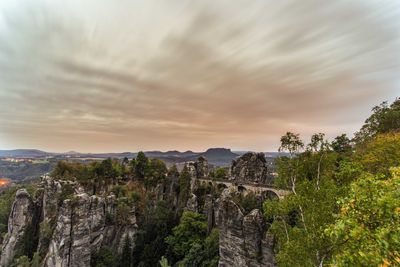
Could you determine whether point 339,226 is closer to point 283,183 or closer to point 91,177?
point 283,183

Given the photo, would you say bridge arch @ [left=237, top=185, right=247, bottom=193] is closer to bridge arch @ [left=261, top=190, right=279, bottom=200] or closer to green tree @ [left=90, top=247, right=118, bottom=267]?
bridge arch @ [left=261, top=190, right=279, bottom=200]

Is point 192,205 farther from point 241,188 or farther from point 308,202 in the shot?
point 308,202

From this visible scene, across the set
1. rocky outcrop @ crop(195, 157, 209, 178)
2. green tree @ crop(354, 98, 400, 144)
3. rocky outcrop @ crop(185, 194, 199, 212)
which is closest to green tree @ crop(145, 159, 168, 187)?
rocky outcrop @ crop(195, 157, 209, 178)

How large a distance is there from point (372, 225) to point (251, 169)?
159 ft

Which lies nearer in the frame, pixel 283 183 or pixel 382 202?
pixel 382 202

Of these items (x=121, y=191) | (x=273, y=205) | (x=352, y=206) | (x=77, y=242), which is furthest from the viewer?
(x=121, y=191)

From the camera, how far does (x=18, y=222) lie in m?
44.3

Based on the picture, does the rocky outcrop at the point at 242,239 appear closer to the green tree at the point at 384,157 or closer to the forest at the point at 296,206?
the forest at the point at 296,206

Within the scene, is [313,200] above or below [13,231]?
above

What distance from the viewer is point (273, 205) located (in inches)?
734

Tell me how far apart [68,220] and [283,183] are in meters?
31.2

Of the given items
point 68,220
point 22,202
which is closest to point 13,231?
point 22,202

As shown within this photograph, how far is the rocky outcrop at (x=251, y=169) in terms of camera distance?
182 ft

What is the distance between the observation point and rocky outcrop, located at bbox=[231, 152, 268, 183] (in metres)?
55.5
